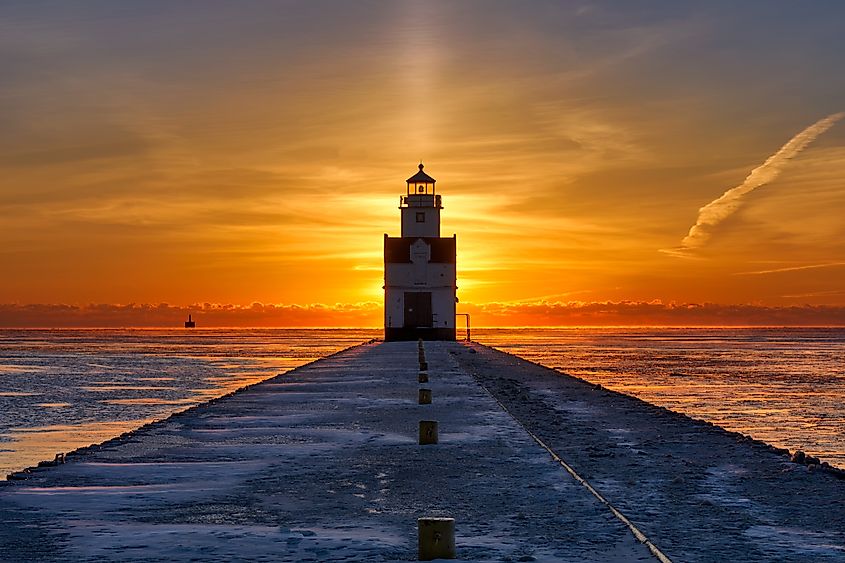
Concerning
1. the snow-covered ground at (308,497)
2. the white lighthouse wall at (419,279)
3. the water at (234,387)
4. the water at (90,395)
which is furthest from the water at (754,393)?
the white lighthouse wall at (419,279)

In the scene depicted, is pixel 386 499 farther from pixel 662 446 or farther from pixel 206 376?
pixel 206 376

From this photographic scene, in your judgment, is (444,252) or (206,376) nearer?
(206,376)

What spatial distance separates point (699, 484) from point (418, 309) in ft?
187

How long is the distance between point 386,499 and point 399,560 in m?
2.84

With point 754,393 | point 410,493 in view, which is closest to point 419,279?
point 754,393

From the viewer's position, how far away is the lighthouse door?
68000 mm

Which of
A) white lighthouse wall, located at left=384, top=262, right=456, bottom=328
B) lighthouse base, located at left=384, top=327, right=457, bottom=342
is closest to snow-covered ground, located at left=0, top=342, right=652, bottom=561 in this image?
white lighthouse wall, located at left=384, top=262, right=456, bottom=328

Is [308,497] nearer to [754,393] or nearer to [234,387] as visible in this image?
[754,393]

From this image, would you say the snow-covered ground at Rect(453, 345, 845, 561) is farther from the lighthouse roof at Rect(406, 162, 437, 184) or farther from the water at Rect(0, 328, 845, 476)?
the lighthouse roof at Rect(406, 162, 437, 184)

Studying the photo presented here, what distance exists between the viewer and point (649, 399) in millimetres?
29406

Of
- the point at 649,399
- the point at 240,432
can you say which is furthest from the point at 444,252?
the point at 240,432

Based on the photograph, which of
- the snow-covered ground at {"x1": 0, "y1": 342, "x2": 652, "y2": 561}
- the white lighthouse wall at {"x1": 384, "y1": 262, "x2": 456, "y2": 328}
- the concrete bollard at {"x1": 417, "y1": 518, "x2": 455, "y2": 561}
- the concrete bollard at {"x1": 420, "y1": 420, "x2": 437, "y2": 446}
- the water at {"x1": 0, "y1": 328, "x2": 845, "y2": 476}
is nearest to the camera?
the concrete bollard at {"x1": 417, "y1": 518, "x2": 455, "y2": 561}

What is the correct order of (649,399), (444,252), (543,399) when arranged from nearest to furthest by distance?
1. (543,399)
2. (649,399)
3. (444,252)

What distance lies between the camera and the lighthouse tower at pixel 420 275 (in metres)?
67.3
